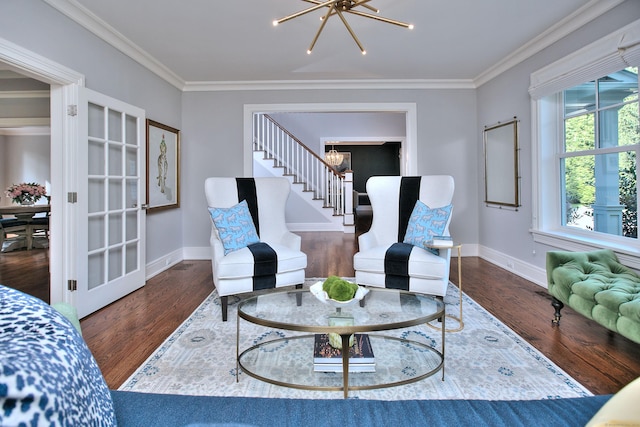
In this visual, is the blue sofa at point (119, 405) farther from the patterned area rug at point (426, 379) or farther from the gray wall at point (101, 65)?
the gray wall at point (101, 65)

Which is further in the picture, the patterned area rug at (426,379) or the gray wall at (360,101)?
the gray wall at (360,101)

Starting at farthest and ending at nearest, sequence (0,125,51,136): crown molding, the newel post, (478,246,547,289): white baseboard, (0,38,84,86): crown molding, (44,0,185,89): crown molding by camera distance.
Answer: (0,125,51,136): crown molding
the newel post
(478,246,547,289): white baseboard
(44,0,185,89): crown molding
(0,38,84,86): crown molding

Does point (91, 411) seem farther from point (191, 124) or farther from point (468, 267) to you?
point (191, 124)

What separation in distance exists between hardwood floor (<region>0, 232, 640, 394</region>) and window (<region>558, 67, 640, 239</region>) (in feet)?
2.84

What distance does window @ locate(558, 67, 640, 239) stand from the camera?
2949mm

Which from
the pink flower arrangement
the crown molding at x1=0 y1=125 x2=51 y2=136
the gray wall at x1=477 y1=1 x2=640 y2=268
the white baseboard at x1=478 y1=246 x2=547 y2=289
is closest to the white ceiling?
the gray wall at x1=477 y1=1 x2=640 y2=268

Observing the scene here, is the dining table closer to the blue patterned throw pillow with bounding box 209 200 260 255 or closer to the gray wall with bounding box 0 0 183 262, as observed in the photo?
the gray wall with bounding box 0 0 183 262

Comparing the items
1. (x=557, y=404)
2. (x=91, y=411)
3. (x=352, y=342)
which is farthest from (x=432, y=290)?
(x=91, y=411)

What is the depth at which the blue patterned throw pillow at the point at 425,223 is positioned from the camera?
333 cm

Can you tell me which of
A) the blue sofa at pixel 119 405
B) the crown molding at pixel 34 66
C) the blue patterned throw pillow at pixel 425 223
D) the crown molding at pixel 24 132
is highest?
the crown molding at pixel 24 132

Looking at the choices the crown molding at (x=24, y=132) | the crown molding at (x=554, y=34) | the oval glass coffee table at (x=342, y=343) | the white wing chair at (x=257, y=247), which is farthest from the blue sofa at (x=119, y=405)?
the crown molding at (x=24, y=132)

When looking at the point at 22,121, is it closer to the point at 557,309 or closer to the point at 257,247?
the point at 257,247

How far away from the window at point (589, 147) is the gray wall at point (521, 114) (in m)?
0.11

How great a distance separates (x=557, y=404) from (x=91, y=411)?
109 centimetres
